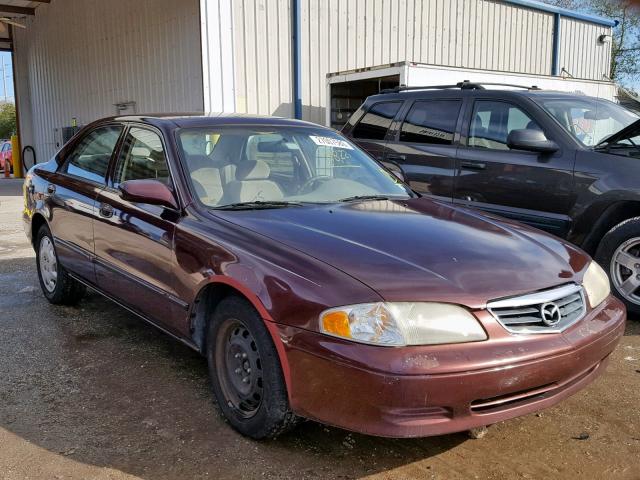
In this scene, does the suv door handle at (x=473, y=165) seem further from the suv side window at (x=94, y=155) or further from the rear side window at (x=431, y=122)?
the suv side window at (x=94, y=155)

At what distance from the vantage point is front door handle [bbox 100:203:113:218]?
3865 millimetres

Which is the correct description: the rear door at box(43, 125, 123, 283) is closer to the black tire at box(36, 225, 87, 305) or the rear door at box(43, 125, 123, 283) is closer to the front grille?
the black tire at box(36, 225, 87, 305)

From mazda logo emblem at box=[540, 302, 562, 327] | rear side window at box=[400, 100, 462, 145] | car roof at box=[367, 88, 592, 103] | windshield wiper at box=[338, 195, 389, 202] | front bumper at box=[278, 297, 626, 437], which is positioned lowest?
front bumper at box=[278, 297, 626, 437]

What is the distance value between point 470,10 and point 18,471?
1471 centimetres

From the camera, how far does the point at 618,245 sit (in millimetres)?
4488

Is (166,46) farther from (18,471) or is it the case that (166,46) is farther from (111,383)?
(18,471)

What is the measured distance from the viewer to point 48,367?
12.3ft

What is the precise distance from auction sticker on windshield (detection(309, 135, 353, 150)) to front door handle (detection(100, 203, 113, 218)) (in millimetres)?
1384

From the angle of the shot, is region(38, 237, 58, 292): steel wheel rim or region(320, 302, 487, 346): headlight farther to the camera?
region(38, 237, 58, 292): steel wheel rim

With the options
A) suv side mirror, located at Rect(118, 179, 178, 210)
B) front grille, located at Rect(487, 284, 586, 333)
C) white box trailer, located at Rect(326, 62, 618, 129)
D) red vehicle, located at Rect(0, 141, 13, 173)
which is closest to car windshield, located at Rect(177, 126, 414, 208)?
suv side mirror, located at Rect(118, 179, 178, 210)

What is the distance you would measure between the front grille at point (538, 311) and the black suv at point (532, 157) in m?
2.01

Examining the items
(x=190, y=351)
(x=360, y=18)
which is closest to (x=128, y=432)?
(x=190, y=351)

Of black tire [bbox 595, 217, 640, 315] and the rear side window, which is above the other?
the rear side window

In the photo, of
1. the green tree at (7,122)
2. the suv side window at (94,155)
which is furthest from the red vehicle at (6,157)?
the green tree at (7,122)
